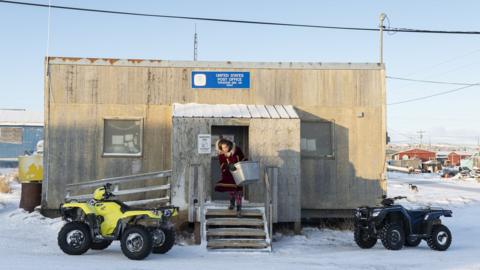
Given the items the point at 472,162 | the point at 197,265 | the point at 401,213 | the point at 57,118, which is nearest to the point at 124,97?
the point at 57,118

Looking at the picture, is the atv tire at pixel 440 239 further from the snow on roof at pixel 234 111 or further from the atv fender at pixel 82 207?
the atv fender at pixel 82 207

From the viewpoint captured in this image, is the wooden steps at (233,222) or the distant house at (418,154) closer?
the wooden steps at (233,222)

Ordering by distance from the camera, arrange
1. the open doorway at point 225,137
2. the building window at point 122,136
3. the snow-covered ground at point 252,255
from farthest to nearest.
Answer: the open doorway at point 225,137
the building window at point 122,136
the snow-covered ground at point 252,255

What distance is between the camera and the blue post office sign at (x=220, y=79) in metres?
14.3

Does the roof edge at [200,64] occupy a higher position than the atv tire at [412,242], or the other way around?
the roof edge at [200,64]

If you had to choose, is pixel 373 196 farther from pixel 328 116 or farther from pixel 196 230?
pixel 196 230

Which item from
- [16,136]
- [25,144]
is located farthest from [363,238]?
[16,136]

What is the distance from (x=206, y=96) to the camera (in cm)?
1434

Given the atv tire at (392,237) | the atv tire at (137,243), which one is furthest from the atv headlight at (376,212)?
the atv tire at (137,243)

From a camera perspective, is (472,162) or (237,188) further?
(472,162)

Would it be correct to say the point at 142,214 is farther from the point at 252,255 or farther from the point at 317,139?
the point at 317,139

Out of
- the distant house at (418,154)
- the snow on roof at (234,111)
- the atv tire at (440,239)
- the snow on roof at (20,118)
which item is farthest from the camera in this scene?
the distant house at (418,154)

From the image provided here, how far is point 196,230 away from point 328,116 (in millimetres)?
5120

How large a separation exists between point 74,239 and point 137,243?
3.94 feet
